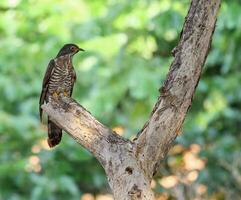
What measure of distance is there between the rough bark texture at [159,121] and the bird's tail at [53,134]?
40cm

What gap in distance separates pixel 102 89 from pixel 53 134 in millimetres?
3302

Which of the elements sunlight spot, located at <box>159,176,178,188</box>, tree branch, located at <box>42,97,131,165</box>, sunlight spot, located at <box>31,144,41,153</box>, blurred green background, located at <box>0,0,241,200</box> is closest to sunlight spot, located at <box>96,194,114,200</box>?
blurred green background, located at <box>0,0,241,200</box>

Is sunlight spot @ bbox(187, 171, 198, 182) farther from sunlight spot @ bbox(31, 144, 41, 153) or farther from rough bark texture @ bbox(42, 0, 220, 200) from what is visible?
rough bark texture @ bbox(42, 0, 220, 200)

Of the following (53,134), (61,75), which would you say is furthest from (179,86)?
(61,75)

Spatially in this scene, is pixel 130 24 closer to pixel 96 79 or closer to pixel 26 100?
pixel 96 79

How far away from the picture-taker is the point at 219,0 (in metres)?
4.17

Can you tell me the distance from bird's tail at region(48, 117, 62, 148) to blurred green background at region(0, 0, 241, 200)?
9.44 feet

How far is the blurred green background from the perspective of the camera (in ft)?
25.5

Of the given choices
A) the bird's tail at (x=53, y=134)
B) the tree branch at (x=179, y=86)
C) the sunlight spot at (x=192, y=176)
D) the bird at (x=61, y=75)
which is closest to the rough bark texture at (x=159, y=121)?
the tree branch at (x=179, y=86)

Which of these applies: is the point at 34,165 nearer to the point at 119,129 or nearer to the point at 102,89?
the point at 119,129

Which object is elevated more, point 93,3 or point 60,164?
point 93,3

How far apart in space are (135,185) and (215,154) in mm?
4558

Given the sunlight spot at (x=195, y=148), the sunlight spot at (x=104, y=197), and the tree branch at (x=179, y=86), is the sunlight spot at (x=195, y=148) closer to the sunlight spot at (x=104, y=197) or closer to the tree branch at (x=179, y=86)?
the sunlight spot at (x=104, y=197)

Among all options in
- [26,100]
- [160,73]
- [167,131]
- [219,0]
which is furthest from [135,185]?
[26,100]
